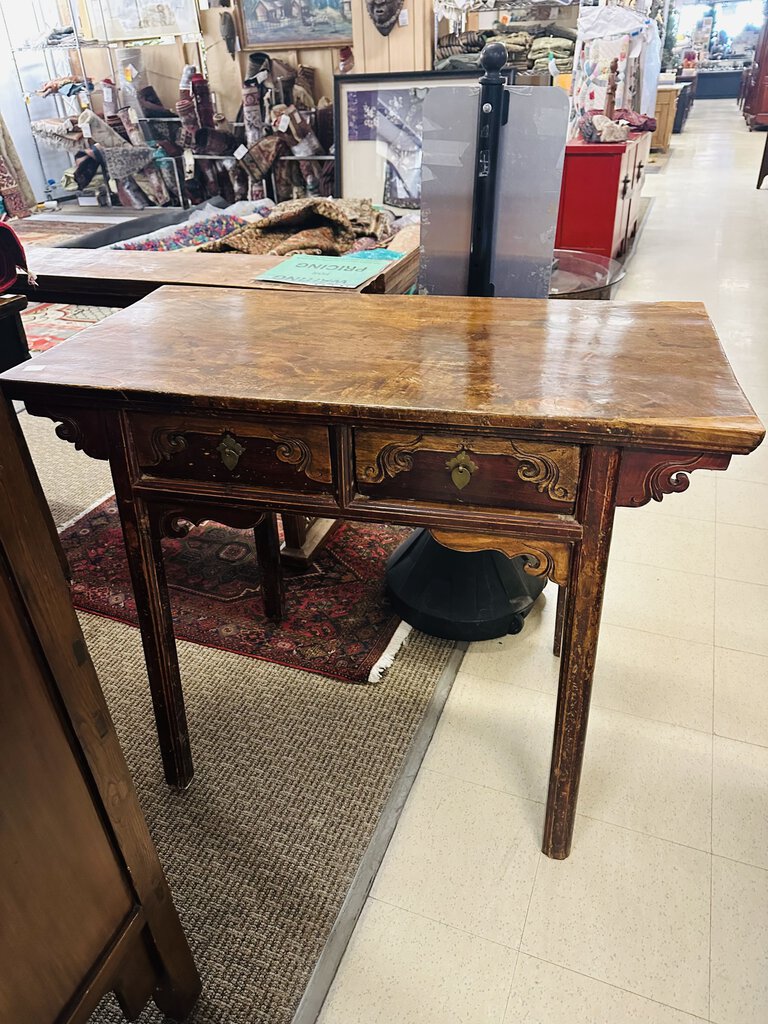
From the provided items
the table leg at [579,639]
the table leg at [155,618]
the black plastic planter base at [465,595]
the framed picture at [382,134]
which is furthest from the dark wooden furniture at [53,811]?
the framed picture at [382,134]

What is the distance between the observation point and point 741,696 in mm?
1638

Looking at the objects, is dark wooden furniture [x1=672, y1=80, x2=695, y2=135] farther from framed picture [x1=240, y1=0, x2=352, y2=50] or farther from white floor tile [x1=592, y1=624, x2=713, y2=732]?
white floor tile [x1=592, y1=624, x2=713, y2=732]

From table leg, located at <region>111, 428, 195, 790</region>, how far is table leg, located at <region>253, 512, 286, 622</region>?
0.47m

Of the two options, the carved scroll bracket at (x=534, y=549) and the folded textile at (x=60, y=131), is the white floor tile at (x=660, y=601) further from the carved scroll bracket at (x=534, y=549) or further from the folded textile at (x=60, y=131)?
the folded textile at (x=60, y=131)

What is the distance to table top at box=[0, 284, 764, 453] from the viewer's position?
0.94 metres

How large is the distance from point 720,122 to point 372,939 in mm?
15077

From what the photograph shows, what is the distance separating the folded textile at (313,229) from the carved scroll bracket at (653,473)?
6.53ft

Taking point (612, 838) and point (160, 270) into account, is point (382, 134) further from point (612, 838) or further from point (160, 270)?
point (612, 838)

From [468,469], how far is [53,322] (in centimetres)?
389

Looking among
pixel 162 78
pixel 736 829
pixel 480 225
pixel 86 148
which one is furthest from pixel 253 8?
pixel 736 829

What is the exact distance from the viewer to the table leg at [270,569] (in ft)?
5.76

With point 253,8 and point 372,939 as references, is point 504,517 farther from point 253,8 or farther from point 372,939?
point 253,8

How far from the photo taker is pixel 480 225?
5.14 feet

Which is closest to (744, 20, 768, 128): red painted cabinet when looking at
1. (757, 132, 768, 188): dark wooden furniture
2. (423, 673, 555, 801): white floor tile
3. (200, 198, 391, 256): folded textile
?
(757, 132, 768, 188): dark wooden furniture
